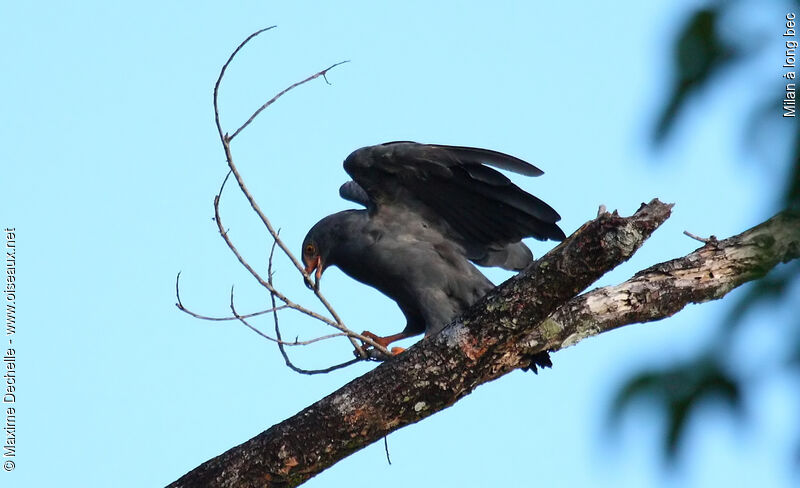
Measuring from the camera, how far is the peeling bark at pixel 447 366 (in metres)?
3.58

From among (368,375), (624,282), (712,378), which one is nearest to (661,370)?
(712,378)

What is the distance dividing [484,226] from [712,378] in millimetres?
4209

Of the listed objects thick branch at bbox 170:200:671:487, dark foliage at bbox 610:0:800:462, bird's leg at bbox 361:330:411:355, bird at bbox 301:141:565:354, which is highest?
bird at bbox 301:141:565:354

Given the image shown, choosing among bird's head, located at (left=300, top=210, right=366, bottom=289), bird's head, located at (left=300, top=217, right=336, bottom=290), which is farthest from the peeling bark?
A: bird's head, located at (left=300, top=217, right=336, bottom=290)

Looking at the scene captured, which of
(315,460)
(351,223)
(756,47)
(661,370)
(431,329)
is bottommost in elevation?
(661,370)

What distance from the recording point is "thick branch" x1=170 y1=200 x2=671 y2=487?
147 inches

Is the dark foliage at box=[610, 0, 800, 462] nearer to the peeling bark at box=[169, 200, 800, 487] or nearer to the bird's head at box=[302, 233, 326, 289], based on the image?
the peeling bark at box=[169, 200, 800, 487]

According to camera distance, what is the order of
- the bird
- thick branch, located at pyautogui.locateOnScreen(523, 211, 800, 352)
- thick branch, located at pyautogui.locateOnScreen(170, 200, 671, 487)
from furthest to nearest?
the bird < thick branch, located at pyautogui.locateOnScreen(523, 211, 800, 352) < thick branch, located at pyautogui.locateOnScreen(170, 200, 671, 487)

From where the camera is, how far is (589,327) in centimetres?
413

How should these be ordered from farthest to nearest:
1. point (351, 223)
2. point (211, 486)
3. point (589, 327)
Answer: point (351, 223), point (589, 327), point (211, 486)

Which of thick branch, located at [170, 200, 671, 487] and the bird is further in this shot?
the bird

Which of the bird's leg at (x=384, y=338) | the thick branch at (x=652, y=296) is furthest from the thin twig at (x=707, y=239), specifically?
the bird's leg at (x=384, y=338)

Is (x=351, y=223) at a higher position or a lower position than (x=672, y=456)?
higher

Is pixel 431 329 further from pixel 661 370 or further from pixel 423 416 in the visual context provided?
pixel 661 370
